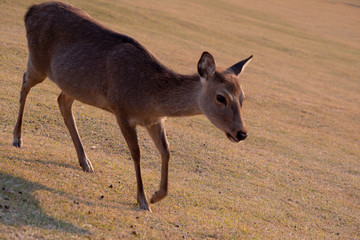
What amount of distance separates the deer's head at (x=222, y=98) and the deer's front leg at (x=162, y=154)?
2.70ft

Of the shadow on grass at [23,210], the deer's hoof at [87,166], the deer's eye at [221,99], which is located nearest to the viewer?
the shadow on grass at [23,210]

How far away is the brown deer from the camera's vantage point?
249 inches

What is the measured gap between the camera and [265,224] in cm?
752

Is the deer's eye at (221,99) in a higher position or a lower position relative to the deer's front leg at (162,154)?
higher

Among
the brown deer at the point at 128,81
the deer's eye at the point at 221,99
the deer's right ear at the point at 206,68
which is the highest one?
the deer's right ear at the point at 206,68

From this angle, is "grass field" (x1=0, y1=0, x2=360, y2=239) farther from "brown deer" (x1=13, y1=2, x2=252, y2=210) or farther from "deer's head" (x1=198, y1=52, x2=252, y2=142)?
"deer's head" (x1=198, y1=52, x2=252, y2=142)

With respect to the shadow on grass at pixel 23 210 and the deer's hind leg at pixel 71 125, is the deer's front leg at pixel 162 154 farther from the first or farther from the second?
the shadow on grass at pixel 23 210

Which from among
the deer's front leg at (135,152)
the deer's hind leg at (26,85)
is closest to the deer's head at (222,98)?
the deer's front leg at (135,152)

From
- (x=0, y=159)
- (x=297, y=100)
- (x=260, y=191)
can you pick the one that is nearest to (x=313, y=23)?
(x=297, y=100)

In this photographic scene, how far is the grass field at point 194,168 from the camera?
5.75 metres

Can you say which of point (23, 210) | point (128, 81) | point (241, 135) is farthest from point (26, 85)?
point (241, 135)

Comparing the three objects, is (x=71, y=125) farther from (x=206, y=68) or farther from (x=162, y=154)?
(x=206, y=68)

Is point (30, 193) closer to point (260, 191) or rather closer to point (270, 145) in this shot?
point (260, 191)

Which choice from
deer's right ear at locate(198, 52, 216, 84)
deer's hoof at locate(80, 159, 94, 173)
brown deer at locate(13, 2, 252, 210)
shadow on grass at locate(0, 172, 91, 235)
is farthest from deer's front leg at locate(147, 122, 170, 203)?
shadow on grass at locate(0, 172, 91, 235)
